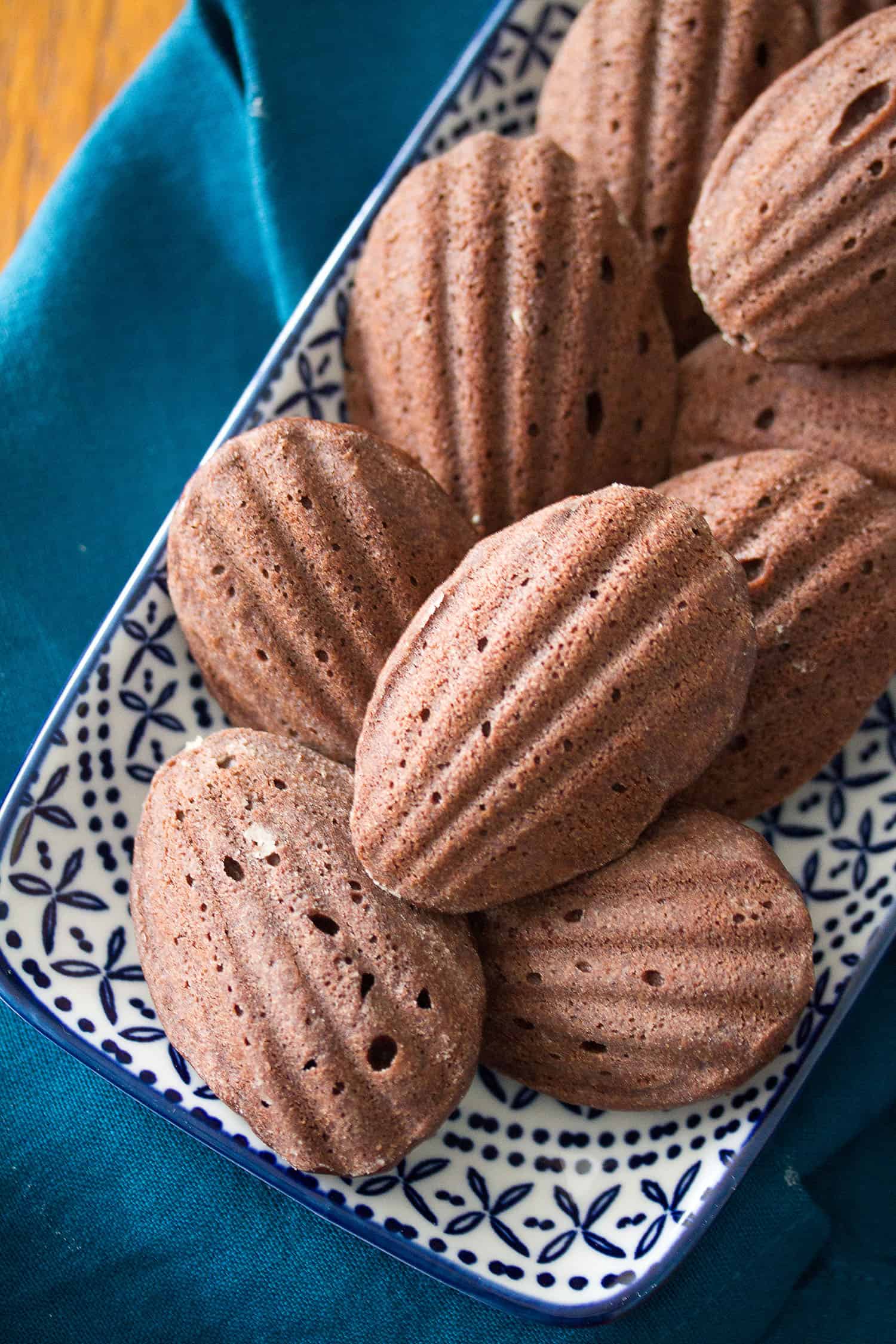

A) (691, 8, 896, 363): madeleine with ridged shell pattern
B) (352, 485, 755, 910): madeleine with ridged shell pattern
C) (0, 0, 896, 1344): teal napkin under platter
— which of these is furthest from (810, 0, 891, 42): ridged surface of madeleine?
(352, 485, 755, 910): madeleine with ridged shell pattern

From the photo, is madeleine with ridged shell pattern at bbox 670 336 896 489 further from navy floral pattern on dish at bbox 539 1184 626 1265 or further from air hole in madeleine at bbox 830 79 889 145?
navy floral pattern on dish at bbox 539 1184 626 1265

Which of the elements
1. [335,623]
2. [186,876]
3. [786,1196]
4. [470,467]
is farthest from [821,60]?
[786,1196]

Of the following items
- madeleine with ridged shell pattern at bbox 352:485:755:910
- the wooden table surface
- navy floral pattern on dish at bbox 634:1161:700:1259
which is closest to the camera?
madeleine with ridged shell pattern at bbox 352:485:755:910

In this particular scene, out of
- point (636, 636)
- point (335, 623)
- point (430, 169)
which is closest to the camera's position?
point (636, 636)

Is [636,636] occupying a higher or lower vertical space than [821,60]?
lower

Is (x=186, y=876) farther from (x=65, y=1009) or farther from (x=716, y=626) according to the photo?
(x=716, y=626)

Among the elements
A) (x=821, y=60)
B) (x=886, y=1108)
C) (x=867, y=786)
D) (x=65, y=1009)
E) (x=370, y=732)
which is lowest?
(x=886, y=1108)

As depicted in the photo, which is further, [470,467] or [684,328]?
[684,328]
